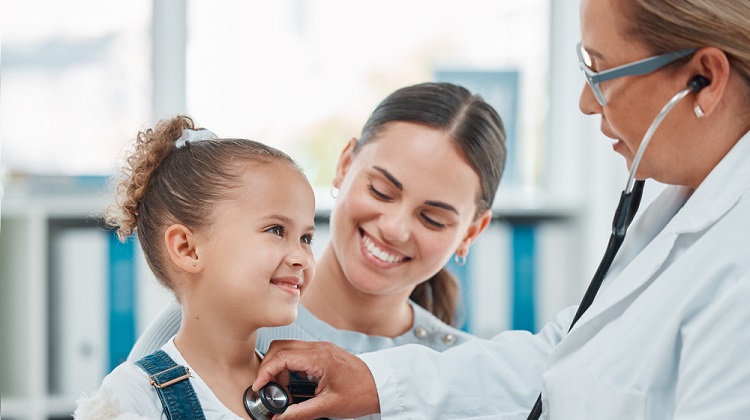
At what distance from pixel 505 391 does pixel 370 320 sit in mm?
350

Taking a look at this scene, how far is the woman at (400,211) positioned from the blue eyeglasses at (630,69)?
489 mm

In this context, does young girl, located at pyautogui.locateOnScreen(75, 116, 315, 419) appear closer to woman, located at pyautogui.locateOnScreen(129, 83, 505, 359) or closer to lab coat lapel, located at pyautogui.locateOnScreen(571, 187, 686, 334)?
woman, located at pyautogui.locateOnScreen(129, 83, 505, 359)

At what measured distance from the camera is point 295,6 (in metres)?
3.40

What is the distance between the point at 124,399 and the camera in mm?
1206

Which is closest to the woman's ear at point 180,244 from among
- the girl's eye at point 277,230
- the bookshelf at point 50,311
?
the girl's eye at point 277,230

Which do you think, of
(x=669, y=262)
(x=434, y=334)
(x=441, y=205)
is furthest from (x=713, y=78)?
(x=434, y=334)

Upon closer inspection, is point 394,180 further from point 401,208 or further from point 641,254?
point 641,254

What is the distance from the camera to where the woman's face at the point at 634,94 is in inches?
47.8

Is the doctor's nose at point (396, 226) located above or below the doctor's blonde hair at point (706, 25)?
below

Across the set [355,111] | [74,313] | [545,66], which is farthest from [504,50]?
[74,313]

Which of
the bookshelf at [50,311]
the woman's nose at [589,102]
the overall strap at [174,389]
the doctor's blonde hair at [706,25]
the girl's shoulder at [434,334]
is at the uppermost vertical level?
the doctor's blonde hair at [706,25]

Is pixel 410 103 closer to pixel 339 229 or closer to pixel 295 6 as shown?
pixel 339 229

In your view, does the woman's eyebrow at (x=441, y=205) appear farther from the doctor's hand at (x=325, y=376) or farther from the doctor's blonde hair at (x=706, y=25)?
the doctor's blonde hair at (x=706, y=25)

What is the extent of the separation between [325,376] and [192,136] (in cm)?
46
